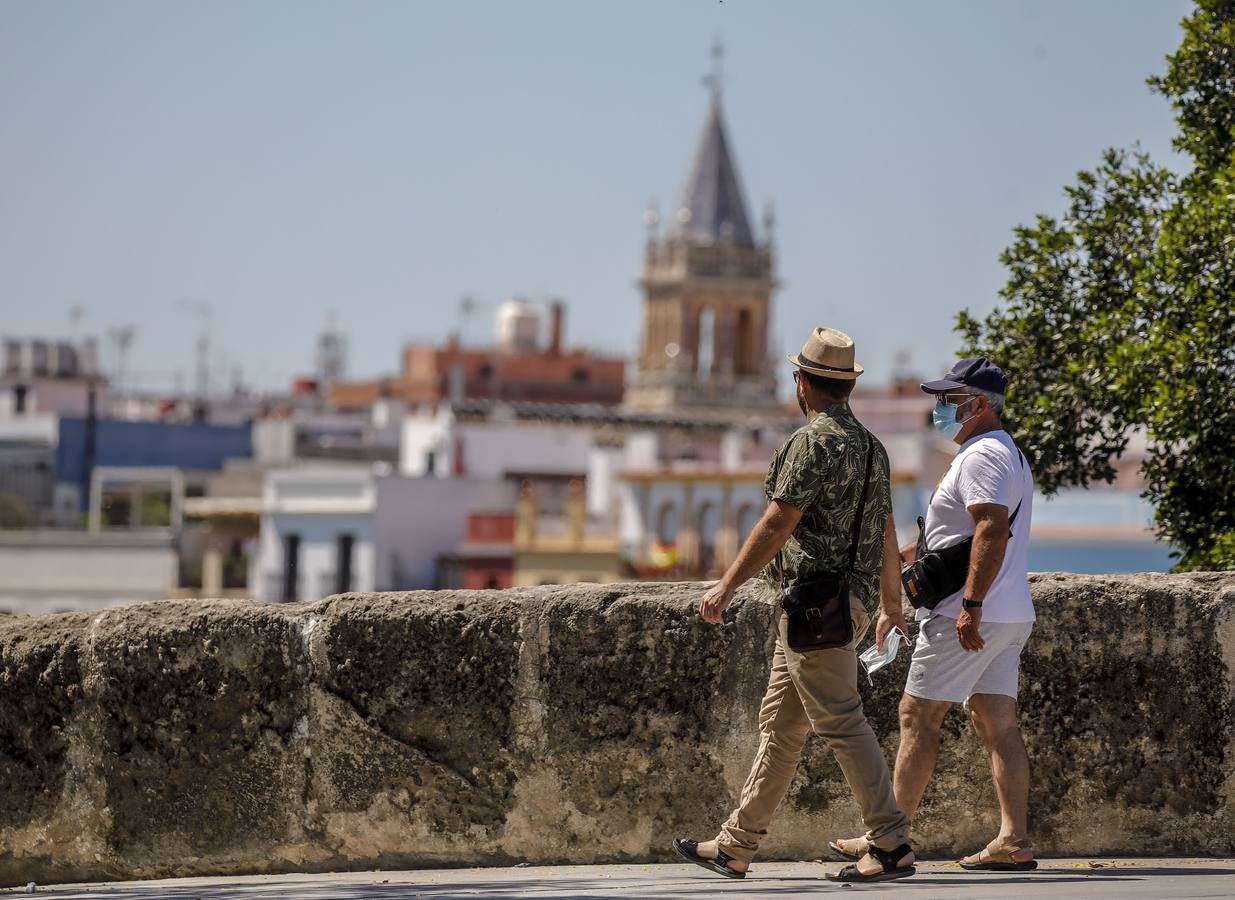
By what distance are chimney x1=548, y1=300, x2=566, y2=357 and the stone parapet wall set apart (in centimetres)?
12445

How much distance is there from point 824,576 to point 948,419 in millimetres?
748

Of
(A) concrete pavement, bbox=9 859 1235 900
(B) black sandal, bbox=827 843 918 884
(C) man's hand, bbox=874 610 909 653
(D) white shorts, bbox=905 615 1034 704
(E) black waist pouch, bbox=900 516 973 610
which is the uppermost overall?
(E) black waist pouch, bbox=900 516 973 610

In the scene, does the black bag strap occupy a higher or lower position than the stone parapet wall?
higher

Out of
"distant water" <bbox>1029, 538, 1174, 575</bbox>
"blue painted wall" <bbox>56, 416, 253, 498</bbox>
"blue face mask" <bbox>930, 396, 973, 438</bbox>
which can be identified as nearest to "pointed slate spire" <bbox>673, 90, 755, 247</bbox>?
"blue painted wall" <bbox>56, 416, 253, 498</bbox>

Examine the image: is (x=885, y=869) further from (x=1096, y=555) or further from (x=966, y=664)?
(x=1096, y=555)

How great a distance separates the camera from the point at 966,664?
6059 millimetres

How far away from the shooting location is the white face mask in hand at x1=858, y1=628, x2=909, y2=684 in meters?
6.08

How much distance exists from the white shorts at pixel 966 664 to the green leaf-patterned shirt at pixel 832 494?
0.28 meters

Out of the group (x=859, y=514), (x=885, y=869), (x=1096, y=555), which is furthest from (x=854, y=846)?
(x=1096, y=555)

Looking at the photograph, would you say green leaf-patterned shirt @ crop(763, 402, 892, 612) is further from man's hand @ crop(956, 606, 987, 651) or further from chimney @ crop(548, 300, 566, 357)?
chimney @ crop(548, 300, 566, 357)

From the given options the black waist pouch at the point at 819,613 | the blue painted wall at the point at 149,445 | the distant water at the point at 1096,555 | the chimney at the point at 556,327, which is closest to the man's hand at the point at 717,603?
the black waist pouch at the point at 819,613

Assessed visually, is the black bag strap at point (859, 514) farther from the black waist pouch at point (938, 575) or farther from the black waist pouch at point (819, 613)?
the black waist pouch at point (938, 575)

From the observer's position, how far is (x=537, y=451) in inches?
2702

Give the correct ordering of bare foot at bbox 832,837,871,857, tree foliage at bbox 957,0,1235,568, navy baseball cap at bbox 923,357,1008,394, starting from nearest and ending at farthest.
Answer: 1. bare foot at bbox 832,837,871,857
2. navy baseball cap at bbox 923,357,1008,394
3. tree foliage at bbox 957,0,1235,568
